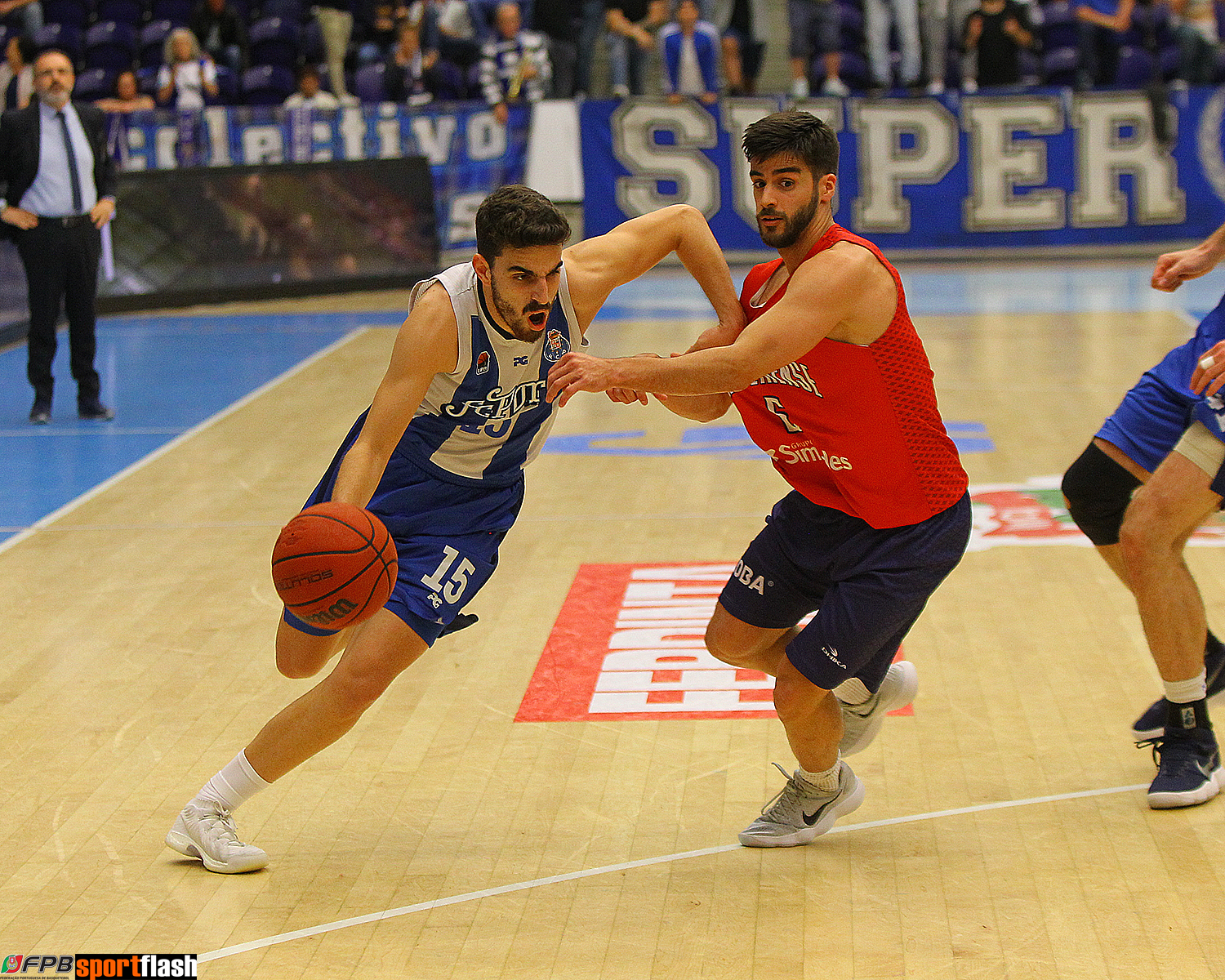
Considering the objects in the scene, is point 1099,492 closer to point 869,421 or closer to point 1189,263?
point 1189,263

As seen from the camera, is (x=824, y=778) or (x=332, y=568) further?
(x=824, y=778)

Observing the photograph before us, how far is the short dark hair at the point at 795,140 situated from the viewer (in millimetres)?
3346

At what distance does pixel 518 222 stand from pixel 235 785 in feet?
5.26

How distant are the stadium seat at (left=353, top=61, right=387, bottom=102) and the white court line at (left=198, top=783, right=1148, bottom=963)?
1435 centimetres

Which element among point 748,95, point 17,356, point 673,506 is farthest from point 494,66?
point 673,506

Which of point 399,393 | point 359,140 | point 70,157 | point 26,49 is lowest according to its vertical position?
point 399,393

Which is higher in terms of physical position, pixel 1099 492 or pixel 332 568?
pixel 332 568

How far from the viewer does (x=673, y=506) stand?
282 inches

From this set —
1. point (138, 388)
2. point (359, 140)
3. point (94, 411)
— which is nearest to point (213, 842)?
point (94, 411)

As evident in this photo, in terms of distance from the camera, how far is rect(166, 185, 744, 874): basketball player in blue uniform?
348 centimetres

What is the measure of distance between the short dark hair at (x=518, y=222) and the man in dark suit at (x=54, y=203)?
6.30m

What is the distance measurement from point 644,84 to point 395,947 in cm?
1510

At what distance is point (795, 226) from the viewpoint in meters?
3.45

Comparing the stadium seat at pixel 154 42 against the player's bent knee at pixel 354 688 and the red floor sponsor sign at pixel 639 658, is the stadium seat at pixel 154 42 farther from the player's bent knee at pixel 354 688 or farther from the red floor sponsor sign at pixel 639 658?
the player's bent knee at pixel 354 688
